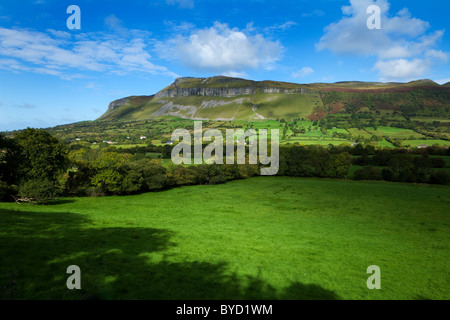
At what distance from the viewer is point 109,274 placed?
1246cm

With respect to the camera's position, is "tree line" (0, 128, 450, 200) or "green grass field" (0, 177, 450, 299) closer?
"green grass field" (0, 177, 450, 299)

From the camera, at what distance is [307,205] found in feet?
152

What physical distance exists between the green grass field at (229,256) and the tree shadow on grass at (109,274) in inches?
2.0

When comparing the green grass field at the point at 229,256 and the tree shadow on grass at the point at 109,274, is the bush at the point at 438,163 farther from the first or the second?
the tree shadow on grass at the point at 109,274

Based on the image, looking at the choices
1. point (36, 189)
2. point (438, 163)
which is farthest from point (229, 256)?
point (438, 163)

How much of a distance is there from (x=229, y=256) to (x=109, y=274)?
8.82m

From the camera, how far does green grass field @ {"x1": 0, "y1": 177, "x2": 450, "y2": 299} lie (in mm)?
11820

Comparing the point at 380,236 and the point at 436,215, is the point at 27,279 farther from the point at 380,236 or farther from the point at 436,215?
the point at 436,215

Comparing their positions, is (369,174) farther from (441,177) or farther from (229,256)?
(229,256)

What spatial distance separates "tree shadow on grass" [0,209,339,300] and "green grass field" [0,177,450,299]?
5 cm

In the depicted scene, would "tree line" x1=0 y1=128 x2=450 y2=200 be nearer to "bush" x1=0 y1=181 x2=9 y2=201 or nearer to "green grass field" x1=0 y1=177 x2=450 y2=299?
"bush" x1=0 y1=181 x2=9 y2=201

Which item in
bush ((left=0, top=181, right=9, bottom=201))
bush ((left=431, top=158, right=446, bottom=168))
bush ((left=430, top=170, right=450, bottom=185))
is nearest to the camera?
bush ((left=0, top=181, right=9, bottom=201))

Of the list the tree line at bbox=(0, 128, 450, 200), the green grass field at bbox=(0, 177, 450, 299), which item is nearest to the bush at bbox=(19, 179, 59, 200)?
the tree line at bbox=(0, 128, 450, 200)

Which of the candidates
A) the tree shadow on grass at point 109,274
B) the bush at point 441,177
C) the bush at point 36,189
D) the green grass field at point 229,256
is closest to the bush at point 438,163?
the bush at point 441,177
